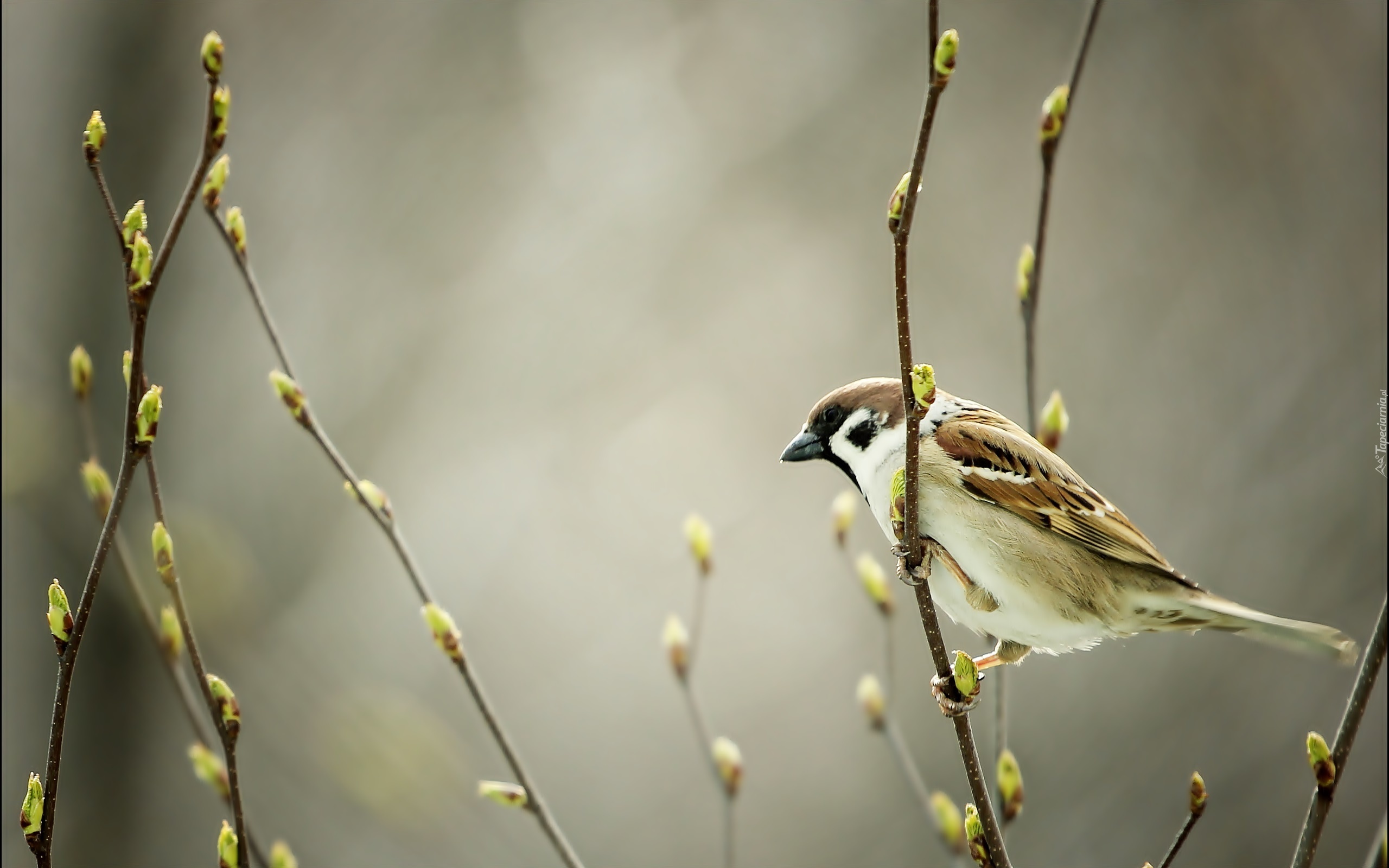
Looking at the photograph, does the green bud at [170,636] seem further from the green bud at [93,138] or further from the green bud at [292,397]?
the green bud at [93,138]

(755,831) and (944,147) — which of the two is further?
(944,147)

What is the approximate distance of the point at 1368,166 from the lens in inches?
152

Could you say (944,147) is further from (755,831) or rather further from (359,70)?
(755,831)

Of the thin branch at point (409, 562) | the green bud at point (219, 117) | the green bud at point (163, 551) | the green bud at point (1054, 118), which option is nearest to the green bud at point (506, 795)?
the thin branch at point (409, 562)

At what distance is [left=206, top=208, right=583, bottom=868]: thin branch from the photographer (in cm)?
101

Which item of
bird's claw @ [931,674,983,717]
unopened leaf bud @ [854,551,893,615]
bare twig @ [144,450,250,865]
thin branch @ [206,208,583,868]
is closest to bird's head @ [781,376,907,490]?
unopened leaf bud @ [854,551,893,615]

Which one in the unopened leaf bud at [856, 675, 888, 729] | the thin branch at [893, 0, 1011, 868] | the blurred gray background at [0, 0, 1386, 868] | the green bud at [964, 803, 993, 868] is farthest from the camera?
the blurred gray background at [0, 0, 1386, 868]

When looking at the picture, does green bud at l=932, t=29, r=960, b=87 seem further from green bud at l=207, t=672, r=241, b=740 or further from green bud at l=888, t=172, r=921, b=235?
green bud at l=207, t=672, r=241, b=740

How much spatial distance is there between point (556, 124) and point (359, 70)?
0.80m

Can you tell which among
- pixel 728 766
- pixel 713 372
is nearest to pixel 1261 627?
pixel 728 766

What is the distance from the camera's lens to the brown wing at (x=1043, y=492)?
1347 millimetres

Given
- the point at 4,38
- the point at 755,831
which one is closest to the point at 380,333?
the point at 4,38

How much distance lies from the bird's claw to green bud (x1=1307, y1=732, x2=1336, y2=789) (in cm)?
31

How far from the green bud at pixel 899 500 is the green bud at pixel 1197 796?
37 centimetres
